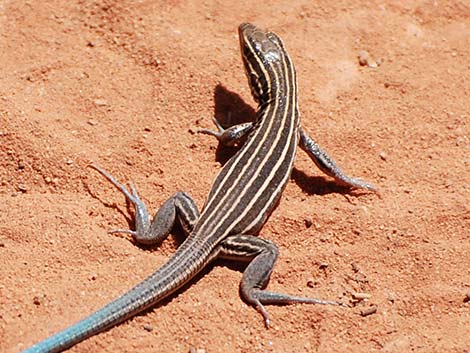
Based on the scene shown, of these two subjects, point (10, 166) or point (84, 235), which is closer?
point (84, 235)

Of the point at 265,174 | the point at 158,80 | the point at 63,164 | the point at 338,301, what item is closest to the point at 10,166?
the point at 63,164

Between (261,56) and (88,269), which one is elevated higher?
(261,56)

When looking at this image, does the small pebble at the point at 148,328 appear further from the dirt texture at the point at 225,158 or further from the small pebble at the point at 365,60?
the small pebble at the point at 365,60

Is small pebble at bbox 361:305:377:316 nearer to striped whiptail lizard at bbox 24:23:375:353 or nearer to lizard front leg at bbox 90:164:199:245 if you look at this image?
striped whiptail lizard at bbox 24:23:375:353

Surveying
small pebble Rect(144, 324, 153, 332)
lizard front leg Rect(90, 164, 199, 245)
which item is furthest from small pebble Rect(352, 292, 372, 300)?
small pebble Rect(144, 324, 153, 332)

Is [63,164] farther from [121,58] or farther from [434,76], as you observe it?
[434,76]

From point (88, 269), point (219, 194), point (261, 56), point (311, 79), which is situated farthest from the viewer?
point (311, 79)

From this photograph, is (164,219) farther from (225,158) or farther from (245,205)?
(225,158)
